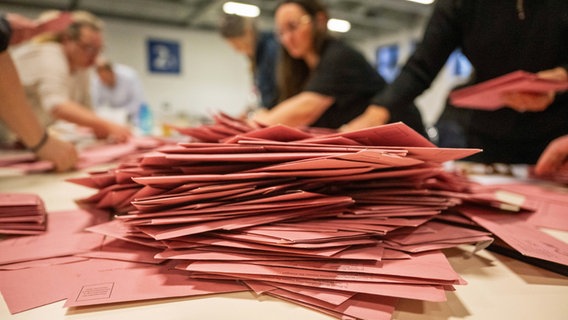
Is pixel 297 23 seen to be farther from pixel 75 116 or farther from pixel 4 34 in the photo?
pixel 75 116

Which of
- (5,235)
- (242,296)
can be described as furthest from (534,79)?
(5,235)

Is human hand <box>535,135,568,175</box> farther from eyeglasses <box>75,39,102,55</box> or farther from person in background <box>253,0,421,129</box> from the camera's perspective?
eyeglasses <box>75,39,102,55</box>

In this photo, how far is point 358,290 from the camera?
40 cm

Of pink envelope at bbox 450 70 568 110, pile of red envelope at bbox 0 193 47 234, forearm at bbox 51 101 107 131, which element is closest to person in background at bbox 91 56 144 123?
forearm at bbox 51 101 107 131

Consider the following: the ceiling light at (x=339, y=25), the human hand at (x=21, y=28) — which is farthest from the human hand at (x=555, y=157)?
the ceiling light at (x=339, y=25)

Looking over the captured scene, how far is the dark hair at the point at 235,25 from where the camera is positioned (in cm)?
240

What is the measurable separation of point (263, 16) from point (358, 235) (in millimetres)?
7948

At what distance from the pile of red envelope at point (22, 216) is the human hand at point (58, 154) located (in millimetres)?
670

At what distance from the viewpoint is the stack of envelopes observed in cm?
42

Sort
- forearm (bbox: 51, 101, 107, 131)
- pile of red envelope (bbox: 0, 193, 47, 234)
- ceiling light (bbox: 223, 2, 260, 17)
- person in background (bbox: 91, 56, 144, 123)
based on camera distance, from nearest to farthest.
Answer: pile of red envelope (bbox: 0, 193, 47, 234), forearm (bbox: 51, 101, 107, 131), person in background (bbox: 91, 56, 144, 123), ceiling light (bbox: 223, 2, 260, 17)

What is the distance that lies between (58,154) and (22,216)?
734mm

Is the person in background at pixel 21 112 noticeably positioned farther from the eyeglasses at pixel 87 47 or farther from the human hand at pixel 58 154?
the eyeglasses at pixel 87 47

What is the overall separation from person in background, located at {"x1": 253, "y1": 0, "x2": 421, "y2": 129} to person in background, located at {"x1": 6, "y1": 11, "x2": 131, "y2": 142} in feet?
3.94

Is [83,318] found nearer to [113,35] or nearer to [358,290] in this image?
[358,290]
